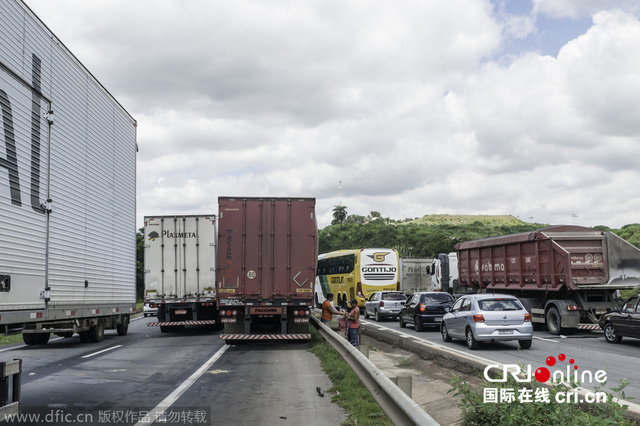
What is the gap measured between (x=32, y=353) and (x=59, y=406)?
878 cm

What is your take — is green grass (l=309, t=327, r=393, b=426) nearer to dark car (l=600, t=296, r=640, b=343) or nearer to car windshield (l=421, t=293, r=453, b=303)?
dark car (l=600, t=296, r=640, b=343)

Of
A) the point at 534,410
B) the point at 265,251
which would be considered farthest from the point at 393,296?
the point at 534,410

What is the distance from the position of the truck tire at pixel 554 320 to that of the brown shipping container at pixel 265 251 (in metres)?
8.89

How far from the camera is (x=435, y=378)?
11.1 meters

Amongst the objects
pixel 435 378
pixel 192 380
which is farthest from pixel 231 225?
pixel 435 378

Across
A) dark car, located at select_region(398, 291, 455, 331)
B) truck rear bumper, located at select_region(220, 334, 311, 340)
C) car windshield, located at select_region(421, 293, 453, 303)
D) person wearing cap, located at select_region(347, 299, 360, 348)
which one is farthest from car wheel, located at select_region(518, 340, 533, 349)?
car windshield, located at select_region(421, 293, 453, 303)

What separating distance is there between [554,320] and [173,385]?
48.9 feet

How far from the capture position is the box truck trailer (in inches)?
680

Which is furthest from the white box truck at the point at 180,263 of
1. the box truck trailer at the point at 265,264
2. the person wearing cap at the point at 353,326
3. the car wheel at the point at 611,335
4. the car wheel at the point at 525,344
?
the car wheel at the point at 611,335

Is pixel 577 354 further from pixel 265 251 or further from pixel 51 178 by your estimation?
pixel 51 178

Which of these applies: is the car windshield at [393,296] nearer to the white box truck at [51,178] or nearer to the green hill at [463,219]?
the white box truck at [51,178]

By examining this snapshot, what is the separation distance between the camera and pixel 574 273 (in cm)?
1989

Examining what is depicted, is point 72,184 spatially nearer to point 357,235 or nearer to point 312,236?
point 312,236

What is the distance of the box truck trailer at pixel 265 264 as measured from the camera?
17.3 metres
